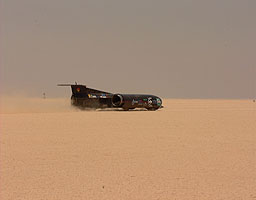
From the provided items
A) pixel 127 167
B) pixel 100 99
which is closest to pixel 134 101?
pixel 100 99

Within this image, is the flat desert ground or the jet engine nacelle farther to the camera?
the jet engine nacelle

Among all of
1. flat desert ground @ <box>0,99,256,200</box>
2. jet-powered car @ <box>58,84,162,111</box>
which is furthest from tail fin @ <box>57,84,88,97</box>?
flat desert ground @ <box>0,99,256,200</box>

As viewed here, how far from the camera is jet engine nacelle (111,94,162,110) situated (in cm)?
4147

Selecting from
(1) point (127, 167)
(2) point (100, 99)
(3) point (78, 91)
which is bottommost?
(1) point (127, 167)

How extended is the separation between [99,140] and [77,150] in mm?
2671

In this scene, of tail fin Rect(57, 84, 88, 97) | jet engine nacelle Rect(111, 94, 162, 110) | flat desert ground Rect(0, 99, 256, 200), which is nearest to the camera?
flat desert ground Rect(0, 99, 256, 200)

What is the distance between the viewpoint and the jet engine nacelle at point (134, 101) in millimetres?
41469

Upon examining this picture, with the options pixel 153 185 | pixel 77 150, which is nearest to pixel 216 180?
pixel 153 185

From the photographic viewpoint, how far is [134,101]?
42.2 metres

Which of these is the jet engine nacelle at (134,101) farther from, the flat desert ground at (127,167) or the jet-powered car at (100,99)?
the flat desert ground at (127,167)

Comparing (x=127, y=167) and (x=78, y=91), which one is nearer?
(x=127, y=167)

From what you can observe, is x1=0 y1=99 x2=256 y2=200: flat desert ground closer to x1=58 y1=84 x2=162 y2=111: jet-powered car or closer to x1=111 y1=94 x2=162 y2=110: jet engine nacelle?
x1=58 y1=84 x2=162 y2=111: jet-powered car

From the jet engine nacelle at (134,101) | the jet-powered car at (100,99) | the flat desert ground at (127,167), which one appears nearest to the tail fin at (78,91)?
the jet-powered car at (100,99)

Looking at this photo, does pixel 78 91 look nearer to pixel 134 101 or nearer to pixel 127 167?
pixel 134 101
